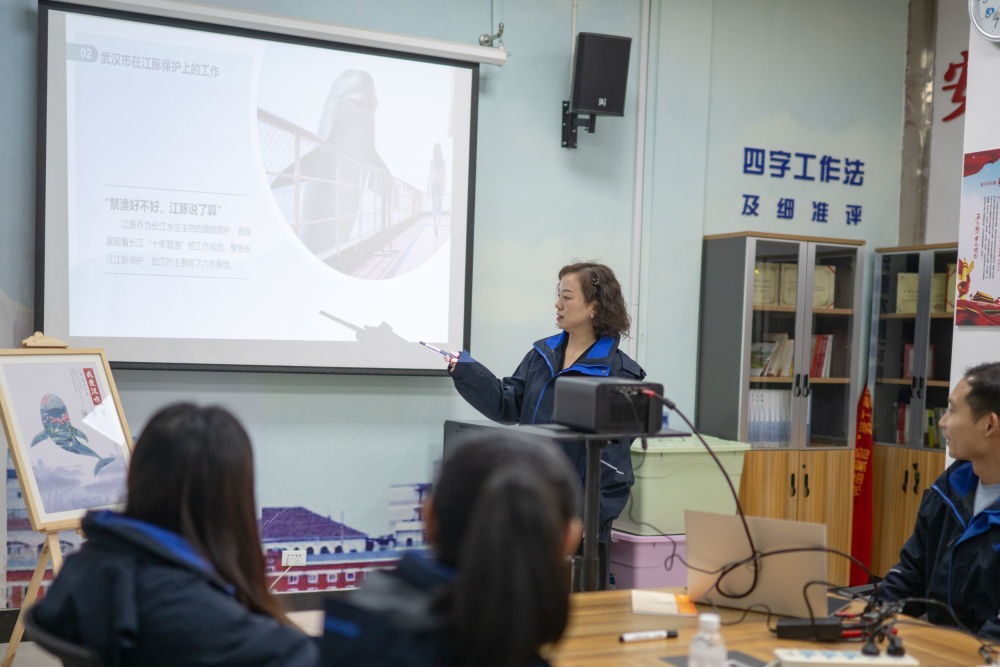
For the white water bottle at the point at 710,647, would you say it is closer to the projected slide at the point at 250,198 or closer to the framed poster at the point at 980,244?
the framed poster at the point at 980,244

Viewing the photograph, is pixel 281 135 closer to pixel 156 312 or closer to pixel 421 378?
pixel 156 312

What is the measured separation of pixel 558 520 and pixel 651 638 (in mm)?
985

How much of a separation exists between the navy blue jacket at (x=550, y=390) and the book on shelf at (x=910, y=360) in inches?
86.9

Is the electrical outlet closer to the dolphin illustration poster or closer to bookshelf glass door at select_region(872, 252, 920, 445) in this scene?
the dolphin illustration poster

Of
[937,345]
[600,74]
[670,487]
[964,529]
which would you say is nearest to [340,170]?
[600,74]

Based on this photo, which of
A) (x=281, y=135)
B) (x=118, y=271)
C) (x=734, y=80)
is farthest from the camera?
(x=734, y=80)

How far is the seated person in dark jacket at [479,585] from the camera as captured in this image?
1018 mm

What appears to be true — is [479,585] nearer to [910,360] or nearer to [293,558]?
[293,558]

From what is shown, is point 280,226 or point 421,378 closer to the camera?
point 280,226

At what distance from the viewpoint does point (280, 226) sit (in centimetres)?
388

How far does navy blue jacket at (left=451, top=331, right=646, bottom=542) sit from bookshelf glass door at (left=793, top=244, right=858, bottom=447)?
1.72 m

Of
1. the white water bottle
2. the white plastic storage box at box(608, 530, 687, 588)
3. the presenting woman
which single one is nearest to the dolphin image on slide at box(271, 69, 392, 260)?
the presenting woman

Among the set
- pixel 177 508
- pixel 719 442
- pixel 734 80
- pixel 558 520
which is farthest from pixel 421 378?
pixel 558 520

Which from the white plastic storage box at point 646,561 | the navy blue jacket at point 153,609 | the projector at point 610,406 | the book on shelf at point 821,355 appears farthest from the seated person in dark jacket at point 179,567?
the book on shelf at point 821,355
